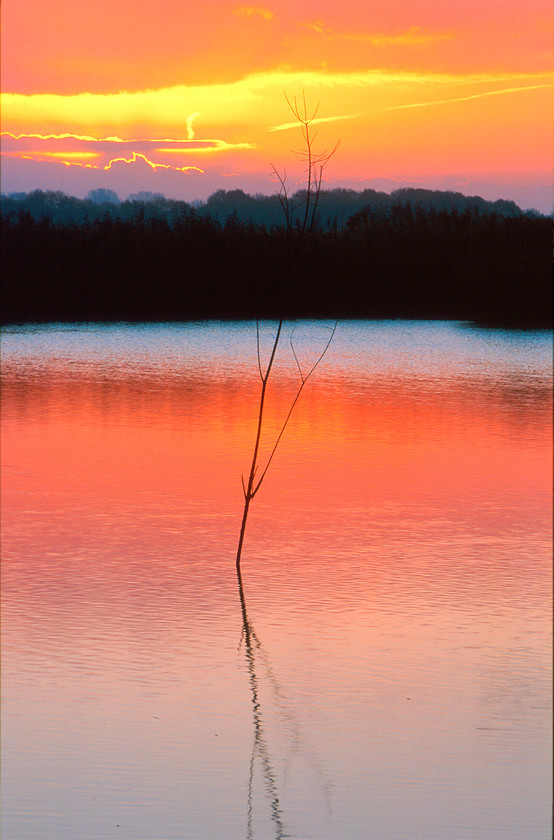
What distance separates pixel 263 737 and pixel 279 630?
3.06 feet

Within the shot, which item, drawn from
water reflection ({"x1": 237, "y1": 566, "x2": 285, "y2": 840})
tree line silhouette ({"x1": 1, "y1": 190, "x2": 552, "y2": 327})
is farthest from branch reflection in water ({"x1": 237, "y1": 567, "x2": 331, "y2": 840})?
tree line silhouette ({"x1": 1, "y1": 190, "x2": 552, "y2": 327})

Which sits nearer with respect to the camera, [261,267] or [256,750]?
[256,750]

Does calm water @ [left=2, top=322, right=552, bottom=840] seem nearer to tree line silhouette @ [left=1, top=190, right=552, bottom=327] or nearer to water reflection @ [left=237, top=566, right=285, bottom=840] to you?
water reflection @ [left=237, top=566, right=285, bottom=840]

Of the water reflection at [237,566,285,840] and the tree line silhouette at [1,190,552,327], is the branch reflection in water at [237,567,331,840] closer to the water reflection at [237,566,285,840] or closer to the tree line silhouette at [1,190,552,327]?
the water reflection at [237,566,285,840]

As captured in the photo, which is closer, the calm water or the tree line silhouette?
the calm water

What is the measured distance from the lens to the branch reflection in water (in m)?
3.21

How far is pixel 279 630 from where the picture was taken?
4621 millimetres

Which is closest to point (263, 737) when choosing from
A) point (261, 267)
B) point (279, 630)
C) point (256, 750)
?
point (256, 750)

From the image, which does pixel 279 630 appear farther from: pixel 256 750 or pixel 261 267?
pixel 261 267

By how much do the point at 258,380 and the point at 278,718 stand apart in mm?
8700

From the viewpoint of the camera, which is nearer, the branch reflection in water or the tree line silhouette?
the branch reflection in water

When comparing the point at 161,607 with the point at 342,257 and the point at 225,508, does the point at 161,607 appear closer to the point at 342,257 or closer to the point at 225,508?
the point at 225,508

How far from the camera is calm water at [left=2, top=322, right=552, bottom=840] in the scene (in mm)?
3264

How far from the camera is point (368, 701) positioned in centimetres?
393
